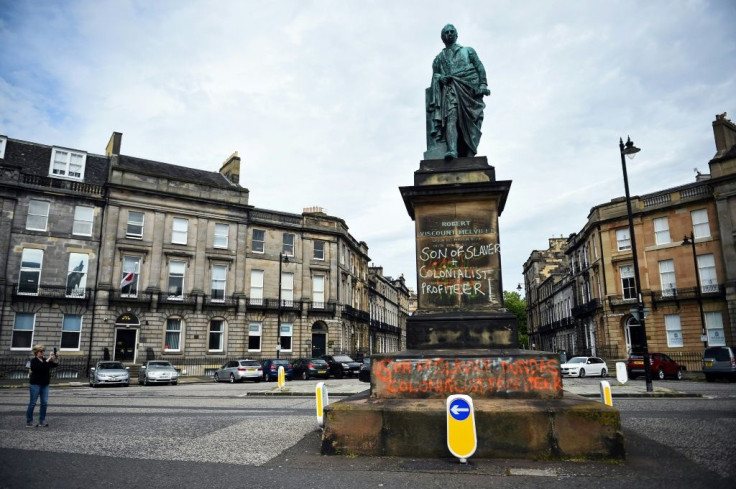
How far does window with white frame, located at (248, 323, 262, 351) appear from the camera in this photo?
127 ft

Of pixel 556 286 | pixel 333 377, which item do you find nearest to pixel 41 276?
pixel 333 377

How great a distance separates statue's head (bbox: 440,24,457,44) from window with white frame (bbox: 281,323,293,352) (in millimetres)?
33778

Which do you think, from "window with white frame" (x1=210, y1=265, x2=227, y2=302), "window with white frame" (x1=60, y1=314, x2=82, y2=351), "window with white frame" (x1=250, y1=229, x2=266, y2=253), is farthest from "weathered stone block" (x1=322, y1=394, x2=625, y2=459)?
"window with white frame" (x1=250, y1=229, x2=266, y2=253)

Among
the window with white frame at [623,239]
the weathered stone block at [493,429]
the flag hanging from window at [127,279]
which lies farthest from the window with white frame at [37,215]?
the window with white frame at [623,239]

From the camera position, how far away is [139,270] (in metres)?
34.3

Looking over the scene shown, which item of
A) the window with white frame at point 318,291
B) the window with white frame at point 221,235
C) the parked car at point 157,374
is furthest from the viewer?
the window with white frame at point 318,291

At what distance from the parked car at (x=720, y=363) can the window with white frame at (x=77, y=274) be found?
36685mm

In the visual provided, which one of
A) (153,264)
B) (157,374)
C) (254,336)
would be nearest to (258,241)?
(254,336)

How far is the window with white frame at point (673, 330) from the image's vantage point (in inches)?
1320

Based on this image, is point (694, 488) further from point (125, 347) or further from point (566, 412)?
point (125, 347)

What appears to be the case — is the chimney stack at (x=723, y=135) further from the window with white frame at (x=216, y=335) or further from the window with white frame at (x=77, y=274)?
the window with white frame at (x=77, y=274)

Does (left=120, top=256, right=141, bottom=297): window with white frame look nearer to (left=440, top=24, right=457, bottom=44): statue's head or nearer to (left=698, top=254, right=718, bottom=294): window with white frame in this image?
(left=440, top=24, right=457, bottom=44): statue's head

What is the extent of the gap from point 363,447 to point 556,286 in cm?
5722

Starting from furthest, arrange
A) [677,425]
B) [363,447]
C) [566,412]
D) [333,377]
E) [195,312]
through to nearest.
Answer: [195,312] → [333,377] → [677,425] → [363,447] → [566,412]
